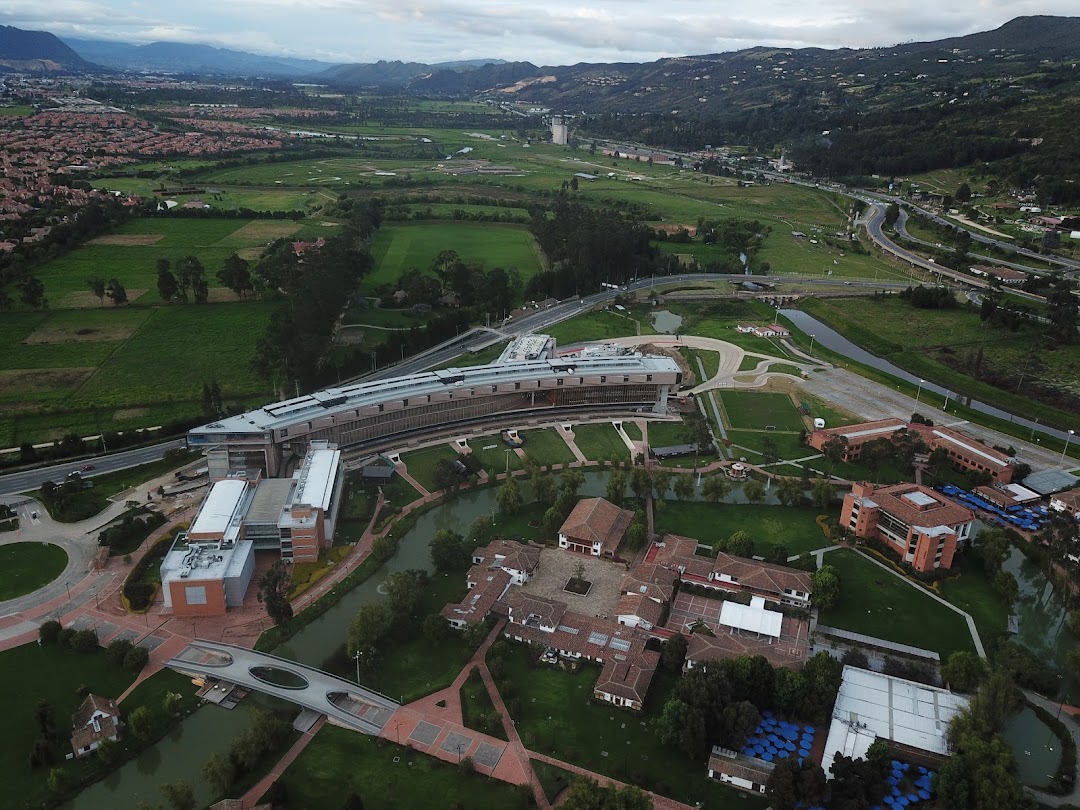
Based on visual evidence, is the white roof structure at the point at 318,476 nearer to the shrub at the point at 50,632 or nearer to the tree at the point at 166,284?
the shrub at the point at 50,632

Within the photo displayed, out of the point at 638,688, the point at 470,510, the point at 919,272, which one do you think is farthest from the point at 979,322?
the point at 638,688

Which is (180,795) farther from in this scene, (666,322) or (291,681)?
(666,322)

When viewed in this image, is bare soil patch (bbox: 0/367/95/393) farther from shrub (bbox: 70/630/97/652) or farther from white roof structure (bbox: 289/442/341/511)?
shrub (bbox: 70/630/97/652)

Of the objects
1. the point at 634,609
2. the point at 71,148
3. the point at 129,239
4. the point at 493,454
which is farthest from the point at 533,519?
the point at 71,148

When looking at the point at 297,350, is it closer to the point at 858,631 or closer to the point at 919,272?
the point at 858,631

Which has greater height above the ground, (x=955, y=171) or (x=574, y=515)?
(x=955, y=171)

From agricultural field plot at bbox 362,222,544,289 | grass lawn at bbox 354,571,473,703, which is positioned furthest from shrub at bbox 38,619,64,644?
agricultural field plot at bbox 362,222,544,289

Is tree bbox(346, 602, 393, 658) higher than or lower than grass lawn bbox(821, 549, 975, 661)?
higher
